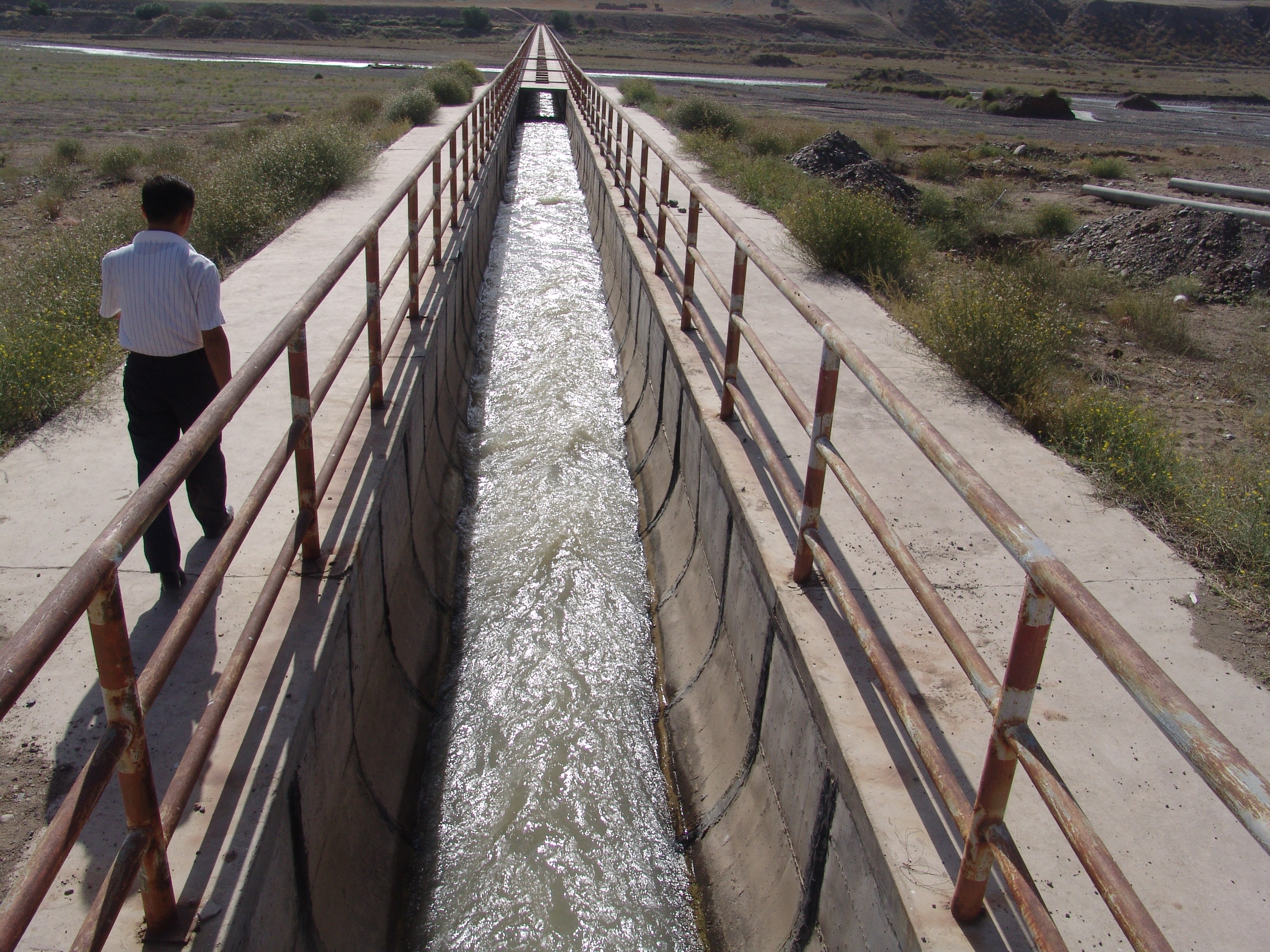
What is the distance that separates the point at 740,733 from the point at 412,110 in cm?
2162

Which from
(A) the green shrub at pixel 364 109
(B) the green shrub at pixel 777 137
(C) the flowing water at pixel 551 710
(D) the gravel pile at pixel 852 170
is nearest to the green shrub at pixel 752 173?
(D) the gravel pile at pixel 852 170

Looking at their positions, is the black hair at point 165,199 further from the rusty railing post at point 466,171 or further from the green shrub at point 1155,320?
the green shrub at point 1155,320

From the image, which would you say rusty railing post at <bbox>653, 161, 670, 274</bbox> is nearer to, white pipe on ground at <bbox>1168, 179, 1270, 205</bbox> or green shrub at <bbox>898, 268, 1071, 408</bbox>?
green shrub at <bbox>898, 268, 1071, 408</bbox>

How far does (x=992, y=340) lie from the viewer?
271 inches

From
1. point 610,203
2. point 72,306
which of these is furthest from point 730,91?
point 72,306

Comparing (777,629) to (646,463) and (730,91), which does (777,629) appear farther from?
(730,91)

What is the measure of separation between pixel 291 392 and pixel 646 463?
4.08 meters

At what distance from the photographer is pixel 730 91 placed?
4766 cm

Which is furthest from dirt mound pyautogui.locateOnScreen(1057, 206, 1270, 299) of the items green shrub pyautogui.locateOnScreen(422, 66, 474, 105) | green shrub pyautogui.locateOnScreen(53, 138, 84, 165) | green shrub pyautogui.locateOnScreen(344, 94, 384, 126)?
green shrub pyautogui.locateOnScreen(53, 138, 84, 165)

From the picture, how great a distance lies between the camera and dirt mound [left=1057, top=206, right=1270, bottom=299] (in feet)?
40.3

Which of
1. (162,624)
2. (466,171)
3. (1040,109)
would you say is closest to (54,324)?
(162,624)

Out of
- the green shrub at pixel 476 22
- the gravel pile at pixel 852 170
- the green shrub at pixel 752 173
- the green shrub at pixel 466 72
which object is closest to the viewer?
the green shrub at pixel 752 173

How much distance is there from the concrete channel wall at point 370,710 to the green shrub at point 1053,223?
11.8 m

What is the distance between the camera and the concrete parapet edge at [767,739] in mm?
2854
